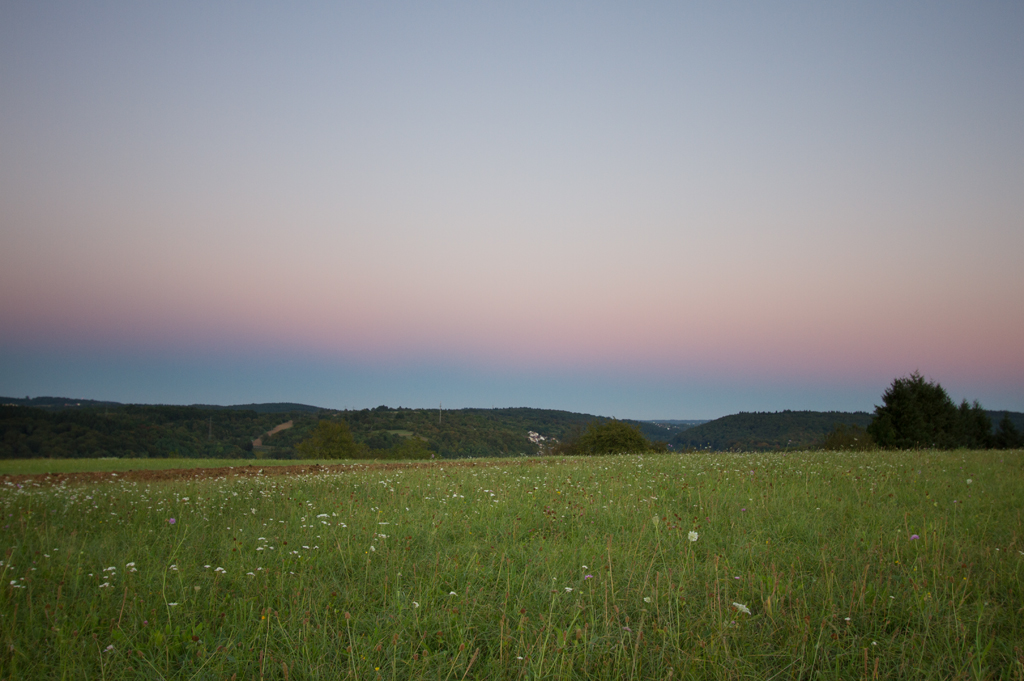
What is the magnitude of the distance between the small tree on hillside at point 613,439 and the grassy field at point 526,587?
3305cm

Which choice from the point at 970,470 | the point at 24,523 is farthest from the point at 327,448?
the point at 970,470

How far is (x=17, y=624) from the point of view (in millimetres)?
3762

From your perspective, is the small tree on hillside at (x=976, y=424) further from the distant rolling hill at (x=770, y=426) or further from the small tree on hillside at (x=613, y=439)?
the small tree on hillside at (x=613, y=439)

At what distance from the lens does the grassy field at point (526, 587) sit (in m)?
3.24

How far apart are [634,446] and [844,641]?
126ft

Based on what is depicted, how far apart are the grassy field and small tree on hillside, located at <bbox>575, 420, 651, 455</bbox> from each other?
33.0 metres

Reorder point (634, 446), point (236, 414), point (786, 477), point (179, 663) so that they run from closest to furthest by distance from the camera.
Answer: point (179, 663)
point (786, 477)
point (634, 446)
point (236, 414)

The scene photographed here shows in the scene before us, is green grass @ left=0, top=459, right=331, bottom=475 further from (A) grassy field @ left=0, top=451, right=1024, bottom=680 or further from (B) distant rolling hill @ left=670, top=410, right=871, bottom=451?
(B) distant rolling hill @ left=670, top=410, right=871, bottom=451

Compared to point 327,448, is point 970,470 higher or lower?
higher

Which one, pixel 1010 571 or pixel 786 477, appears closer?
pixel 1010 571

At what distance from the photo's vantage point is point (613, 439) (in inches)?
1625

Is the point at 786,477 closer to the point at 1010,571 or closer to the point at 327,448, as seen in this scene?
the point at 1010,571

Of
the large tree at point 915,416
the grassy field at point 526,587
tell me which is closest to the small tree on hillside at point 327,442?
the grassy field at point 526,587

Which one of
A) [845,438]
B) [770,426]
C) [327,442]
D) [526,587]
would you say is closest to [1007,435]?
[770,426]
